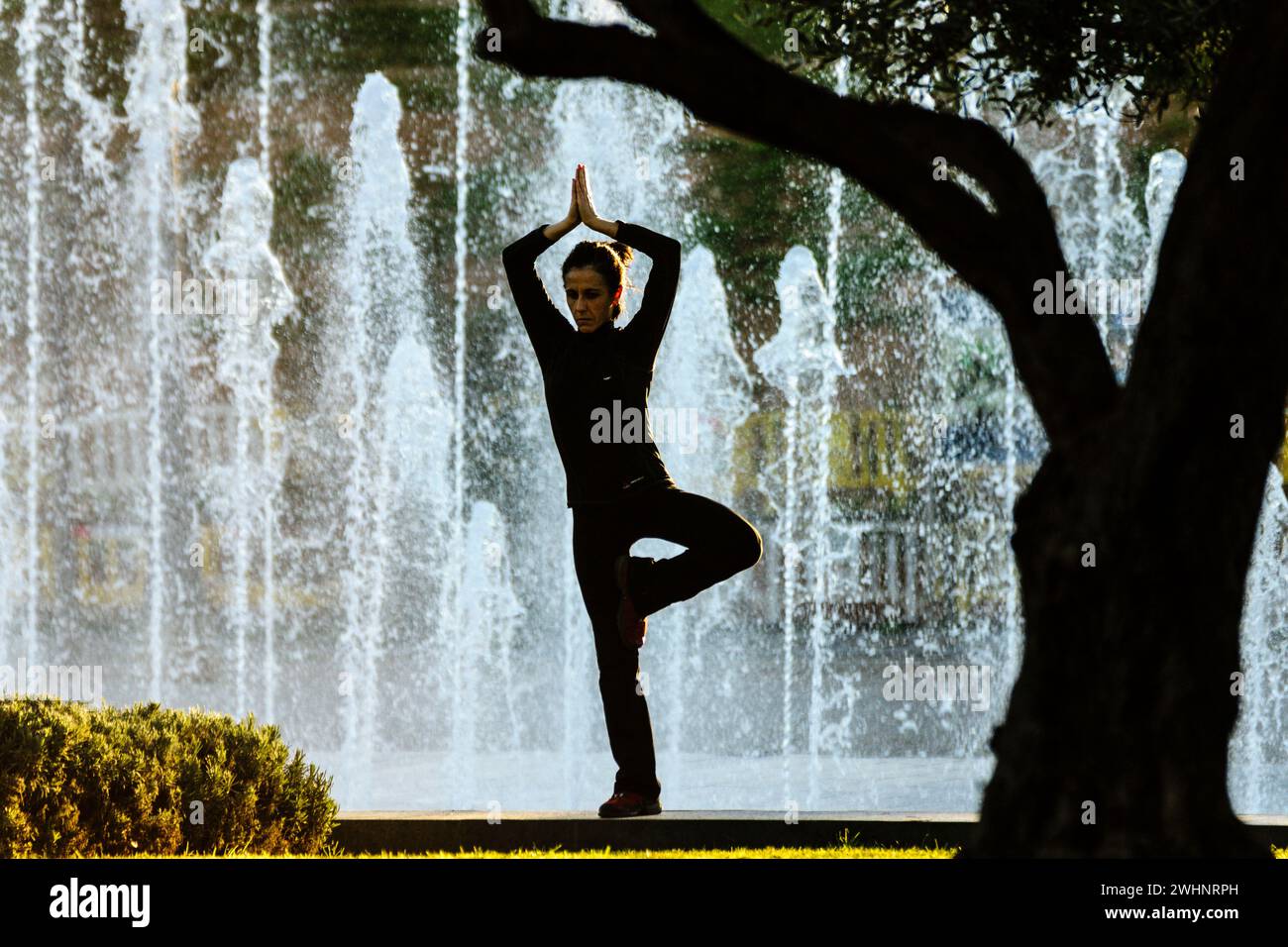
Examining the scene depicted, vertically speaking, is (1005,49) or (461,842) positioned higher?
(1005,49)

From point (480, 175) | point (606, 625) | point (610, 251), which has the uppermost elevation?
point (480, 175)

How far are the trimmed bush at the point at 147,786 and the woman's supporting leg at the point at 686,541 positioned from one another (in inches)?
Result: 66.6

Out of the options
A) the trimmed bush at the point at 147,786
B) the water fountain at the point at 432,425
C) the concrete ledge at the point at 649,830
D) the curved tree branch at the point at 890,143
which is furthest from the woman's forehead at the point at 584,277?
the water fountain at the point at 432,425

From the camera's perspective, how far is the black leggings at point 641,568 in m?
4.99

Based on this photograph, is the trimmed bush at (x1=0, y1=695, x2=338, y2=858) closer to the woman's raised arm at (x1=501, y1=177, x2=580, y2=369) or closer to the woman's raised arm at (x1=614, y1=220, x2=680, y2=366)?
the woman's raised arm at (x1=501, y1=177, x2=580, y2=369)

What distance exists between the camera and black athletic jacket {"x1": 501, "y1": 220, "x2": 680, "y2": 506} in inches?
199


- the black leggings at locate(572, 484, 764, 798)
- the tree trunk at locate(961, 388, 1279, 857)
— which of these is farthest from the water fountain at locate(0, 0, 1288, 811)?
the tree trunk at locate(961, 388, 1279, 857)

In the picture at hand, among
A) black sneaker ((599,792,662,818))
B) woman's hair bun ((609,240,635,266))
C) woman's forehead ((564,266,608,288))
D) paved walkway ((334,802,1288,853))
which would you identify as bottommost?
paved walkway ((334,802,1288,853))

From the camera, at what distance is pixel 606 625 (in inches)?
204

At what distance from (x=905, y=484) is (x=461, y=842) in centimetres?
1512

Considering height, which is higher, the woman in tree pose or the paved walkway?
the woman in tree pose

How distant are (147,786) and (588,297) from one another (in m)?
2.16
